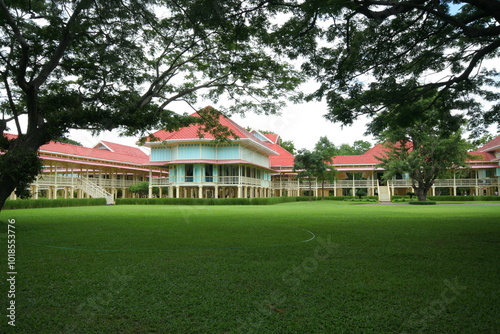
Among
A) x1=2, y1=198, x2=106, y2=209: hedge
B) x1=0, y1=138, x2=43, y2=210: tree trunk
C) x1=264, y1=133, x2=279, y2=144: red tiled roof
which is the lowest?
x1=2, y1=198, x2=106, y2=209: hedge

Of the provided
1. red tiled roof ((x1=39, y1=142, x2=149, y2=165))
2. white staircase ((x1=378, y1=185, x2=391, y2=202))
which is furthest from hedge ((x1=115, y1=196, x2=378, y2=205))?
white staircase ((x1=378, y1=185, x2=391, y2=202))

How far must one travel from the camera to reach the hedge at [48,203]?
21.2m

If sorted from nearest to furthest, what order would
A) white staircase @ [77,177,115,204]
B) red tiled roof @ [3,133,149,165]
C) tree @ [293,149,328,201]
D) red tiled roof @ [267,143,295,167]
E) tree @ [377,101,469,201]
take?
1. red tiled roof @ [3,133,149,165]
2. tree @ [377,101,469,201]
3. white staircase @ [77,177,115,204]
4. tree @ [293,149,328,201]
5. red tiled roof @ [267,143,295,167]

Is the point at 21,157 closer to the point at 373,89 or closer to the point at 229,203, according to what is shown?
A: the point at 373,89

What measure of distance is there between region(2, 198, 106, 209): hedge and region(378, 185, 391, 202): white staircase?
27.1 meters

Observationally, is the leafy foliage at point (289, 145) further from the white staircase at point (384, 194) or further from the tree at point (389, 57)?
the tree at point (389, 57)

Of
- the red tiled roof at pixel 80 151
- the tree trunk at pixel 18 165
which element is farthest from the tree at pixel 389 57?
the red tiled roof at pixel 80 151

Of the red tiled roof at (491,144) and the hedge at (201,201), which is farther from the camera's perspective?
the red tiled roof at (491,144)

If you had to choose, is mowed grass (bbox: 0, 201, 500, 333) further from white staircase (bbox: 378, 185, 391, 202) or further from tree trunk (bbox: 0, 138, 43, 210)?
white staircase (bbox: 378, 185, 391, 202)

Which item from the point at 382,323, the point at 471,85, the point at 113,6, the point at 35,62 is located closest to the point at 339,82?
the point at 471,85

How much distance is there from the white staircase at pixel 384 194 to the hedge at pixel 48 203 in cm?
2708

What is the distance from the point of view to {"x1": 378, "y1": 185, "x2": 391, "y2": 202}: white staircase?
3778 centimetres

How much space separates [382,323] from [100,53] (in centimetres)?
1066

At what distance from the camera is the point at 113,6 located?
27.2ft
